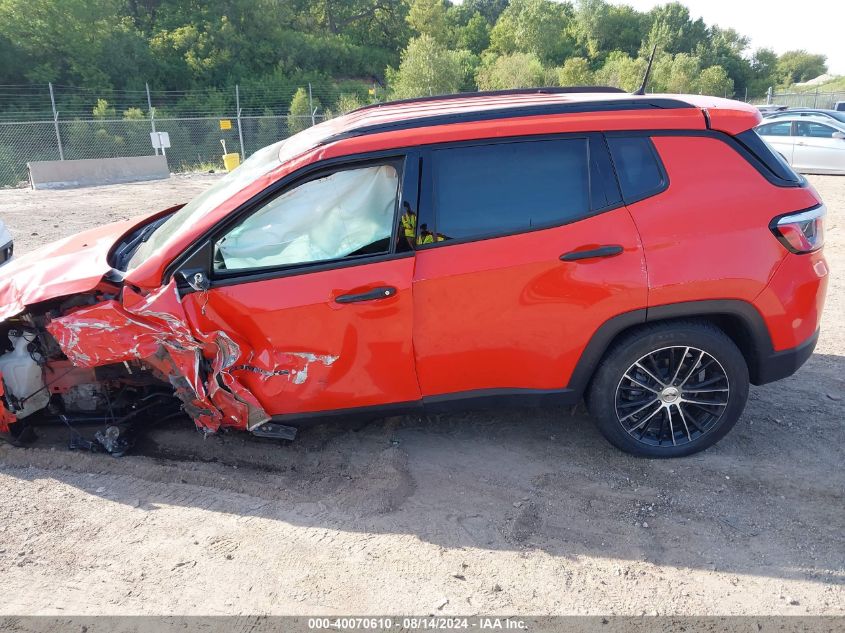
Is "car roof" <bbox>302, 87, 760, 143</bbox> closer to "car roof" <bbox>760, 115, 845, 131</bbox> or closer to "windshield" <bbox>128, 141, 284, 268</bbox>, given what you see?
"windshield" <bbox>128, 141, 284, 268</bbox>

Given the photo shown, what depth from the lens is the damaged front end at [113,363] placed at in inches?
127

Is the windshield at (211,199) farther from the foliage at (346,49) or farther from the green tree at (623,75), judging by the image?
the green tree at (623,75)

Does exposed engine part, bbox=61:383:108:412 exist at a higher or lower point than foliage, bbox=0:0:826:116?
lower

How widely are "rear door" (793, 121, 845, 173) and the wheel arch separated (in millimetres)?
13406

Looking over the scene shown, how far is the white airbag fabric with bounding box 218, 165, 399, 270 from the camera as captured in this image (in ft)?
10.6

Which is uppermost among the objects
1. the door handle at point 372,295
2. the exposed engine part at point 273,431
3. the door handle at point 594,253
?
the door handle at point 594,253

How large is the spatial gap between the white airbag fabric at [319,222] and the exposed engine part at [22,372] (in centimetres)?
130

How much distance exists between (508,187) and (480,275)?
49 centimetres

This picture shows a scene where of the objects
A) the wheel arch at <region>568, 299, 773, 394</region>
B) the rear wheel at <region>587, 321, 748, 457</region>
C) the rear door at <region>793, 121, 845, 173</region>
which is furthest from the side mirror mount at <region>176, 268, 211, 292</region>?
the rear door at <region>793, 121, 845, 173</region>

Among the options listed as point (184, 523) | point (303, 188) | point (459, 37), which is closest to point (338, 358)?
point (303, 188)

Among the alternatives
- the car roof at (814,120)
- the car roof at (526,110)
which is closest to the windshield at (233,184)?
the car roof at (526,110)

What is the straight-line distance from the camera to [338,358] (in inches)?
128

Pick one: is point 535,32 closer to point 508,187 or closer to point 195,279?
point 508,187

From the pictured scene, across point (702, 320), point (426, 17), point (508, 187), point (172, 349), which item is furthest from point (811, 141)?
point (426, 17)
